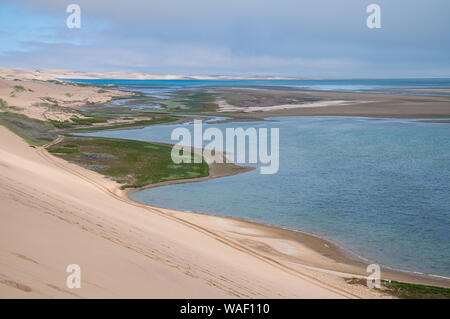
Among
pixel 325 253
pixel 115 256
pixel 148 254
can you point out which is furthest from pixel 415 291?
pixel 115 256

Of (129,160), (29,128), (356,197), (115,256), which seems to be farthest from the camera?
(29,128)

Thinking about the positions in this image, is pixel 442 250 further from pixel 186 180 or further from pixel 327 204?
pixel 186 180

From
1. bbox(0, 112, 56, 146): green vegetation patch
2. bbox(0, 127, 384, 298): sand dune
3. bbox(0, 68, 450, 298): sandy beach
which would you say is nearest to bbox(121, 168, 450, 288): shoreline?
bbox(0, 68, 450, 298): sandy beach

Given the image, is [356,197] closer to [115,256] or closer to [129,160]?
Answer: [129,160]

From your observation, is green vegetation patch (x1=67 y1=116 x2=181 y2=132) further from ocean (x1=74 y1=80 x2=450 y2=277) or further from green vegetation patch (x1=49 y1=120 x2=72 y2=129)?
ocean (x1=74 y1=80 x2=450 y2=277)

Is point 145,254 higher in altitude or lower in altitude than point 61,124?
lower

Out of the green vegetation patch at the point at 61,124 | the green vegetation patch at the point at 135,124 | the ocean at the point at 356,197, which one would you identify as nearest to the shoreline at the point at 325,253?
the ocean at the point at 356,197

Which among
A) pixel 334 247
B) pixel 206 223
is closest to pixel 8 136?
pixel 206 223

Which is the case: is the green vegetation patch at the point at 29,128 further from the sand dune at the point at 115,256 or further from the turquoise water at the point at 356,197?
the sand dune at the point at 115,256
